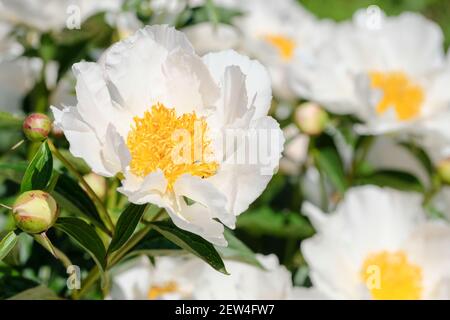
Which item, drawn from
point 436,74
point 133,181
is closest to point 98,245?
point 133,181

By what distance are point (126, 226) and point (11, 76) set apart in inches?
27.1

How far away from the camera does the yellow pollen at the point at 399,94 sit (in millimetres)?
1321

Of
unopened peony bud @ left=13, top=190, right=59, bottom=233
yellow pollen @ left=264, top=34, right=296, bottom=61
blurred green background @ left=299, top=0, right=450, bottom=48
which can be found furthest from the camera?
blurred green background @ left=299, top=0, right=450, bottom=48

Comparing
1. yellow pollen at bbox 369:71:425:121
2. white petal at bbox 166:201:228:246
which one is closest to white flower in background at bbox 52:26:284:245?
white petal at bbox 166:201:228:246

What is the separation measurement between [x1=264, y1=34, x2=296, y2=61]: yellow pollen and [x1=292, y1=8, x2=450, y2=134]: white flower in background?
16 centimetres

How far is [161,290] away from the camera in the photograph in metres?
1.03

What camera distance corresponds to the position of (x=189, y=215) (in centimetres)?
71

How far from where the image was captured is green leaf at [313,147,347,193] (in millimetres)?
1228

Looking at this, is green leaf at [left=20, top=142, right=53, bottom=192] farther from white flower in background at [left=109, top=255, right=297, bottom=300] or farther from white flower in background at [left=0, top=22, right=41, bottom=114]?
white flower in background at [left=0, top=22, right=41, bottom=114]

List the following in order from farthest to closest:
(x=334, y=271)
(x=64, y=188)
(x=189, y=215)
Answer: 1. (x=334, y=271)
2. (x=64, y=188)
3. (x=189, y=215)

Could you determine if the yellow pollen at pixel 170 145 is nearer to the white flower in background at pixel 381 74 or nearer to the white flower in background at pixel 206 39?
the white flower in background at pixel 381 74

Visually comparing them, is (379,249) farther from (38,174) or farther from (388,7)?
(388,7)
